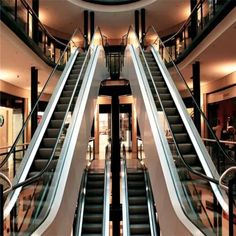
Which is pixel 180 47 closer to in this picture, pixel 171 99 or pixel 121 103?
pixel 171 99

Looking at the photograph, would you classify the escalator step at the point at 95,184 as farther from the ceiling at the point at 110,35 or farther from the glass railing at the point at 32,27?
the glass railing at the point at 32,27

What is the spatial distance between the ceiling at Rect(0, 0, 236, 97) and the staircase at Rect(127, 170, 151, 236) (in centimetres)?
529

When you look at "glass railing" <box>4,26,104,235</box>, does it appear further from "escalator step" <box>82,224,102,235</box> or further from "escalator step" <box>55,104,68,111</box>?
"escalator step" <box>82,224,102,235</box>

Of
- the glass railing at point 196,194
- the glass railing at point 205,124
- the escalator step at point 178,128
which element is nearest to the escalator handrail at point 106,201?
the glass railing at point 205,124

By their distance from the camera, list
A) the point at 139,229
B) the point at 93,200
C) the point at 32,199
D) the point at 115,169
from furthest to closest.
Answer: the point at 115,169
the point at 93,200
the point at 139,229
the point at 32,199

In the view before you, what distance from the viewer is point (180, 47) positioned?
48.3 feet

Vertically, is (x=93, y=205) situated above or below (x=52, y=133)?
below

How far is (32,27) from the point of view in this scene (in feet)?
41.6

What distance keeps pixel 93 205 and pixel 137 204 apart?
1806 mm

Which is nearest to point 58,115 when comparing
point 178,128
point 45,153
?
point 45,153

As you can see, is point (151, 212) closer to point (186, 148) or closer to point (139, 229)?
point (139, 229)

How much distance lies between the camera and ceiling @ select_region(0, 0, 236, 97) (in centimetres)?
977

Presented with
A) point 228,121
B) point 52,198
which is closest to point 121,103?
point 228,121

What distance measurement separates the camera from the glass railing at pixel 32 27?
398 inches
